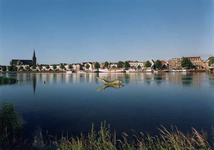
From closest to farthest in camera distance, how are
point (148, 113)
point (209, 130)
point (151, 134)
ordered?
point (151, 134) < point (209, 130) < point (148, 113)

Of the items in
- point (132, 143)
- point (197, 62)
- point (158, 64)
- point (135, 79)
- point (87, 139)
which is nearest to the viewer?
point (132, 143)

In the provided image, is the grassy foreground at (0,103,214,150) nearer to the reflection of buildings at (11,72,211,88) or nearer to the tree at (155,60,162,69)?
the reflection of buildings at (11,72,211,88)

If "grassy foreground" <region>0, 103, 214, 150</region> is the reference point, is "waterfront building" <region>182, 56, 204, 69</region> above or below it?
above

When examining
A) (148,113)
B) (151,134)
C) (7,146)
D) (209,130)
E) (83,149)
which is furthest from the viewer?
(148,113)

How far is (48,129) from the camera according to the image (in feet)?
39.8

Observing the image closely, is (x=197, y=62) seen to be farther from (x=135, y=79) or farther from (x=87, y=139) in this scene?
(x=87, y=139)

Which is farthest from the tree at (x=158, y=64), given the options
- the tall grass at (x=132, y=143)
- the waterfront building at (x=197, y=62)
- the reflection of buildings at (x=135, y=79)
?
the tall grass at (x=132, y=143)

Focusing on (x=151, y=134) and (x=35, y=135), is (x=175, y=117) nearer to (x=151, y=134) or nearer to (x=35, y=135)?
(x=151, y=134)

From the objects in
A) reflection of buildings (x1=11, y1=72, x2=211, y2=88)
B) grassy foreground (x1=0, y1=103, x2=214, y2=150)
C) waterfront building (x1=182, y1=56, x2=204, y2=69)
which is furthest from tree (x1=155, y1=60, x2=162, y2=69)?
grassy foreground (x1=0, y1=103, x2=214, y2=150)

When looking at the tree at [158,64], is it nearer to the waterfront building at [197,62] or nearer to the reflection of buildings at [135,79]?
the waterfront building at [197,62]

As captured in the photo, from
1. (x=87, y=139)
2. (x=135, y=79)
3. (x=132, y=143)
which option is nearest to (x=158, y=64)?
(x=135, y=79)

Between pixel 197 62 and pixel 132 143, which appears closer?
pixel 132 143

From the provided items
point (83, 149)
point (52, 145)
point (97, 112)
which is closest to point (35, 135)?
point (52, 145)

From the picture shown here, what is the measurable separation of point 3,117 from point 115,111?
370 inches
